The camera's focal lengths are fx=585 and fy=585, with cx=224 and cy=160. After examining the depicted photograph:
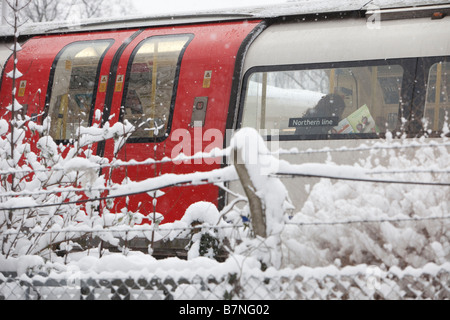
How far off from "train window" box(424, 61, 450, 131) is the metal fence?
3128 mm

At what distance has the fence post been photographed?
2.54m

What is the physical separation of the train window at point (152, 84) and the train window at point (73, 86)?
501 mm

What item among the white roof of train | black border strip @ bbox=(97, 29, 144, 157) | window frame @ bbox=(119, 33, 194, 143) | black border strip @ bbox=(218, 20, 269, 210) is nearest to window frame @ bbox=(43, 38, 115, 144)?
black border strip @ bbox=(97, 29, 144, 157)

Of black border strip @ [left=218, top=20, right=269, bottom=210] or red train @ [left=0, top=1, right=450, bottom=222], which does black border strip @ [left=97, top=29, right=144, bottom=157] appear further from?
black border strip @ [left=218, top=20, right=269, bottom=210]

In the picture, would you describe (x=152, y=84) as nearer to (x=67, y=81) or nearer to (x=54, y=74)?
(x=67, y=81)

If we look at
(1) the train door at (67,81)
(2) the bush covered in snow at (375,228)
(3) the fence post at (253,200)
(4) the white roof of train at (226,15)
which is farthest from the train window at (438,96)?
(1) the train door at (67,81)

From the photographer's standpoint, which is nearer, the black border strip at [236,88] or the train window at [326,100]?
the train window at [326,100]

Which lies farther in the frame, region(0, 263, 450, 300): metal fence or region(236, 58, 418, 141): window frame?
region(236, 58, 418, 141): window frame

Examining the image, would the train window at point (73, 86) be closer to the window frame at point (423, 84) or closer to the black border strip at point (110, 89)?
the black border strip at point (110, 89)

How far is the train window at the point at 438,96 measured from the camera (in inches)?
213

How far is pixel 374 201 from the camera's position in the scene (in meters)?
2.83

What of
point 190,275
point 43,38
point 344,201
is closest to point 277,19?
point 43,38

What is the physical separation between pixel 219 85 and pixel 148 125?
93cm

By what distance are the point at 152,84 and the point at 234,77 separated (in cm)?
100
